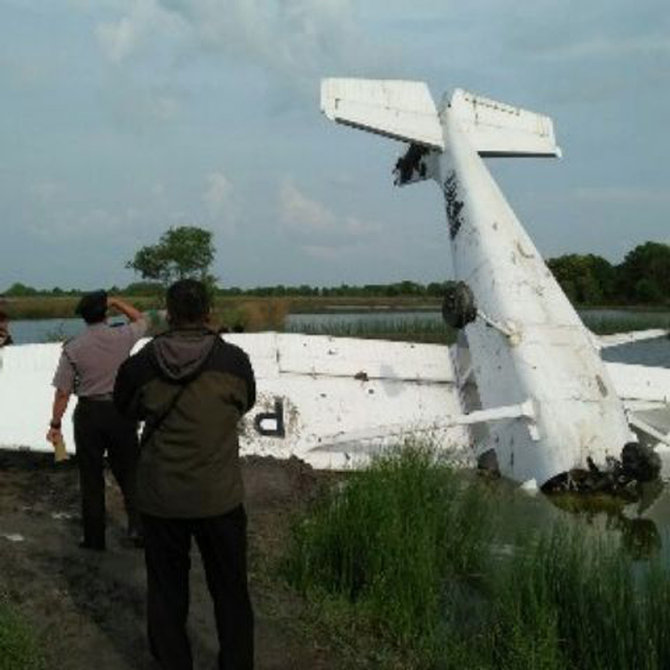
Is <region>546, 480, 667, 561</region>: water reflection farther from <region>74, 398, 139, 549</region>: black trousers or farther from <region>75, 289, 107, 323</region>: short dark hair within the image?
<region>75, 289, 107, 323</region>: short dark hair

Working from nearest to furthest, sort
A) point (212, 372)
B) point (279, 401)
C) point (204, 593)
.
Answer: point (212, 372) → point (204, 593) → point (279, 401)

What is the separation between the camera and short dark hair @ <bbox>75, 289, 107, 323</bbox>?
24.1 ft

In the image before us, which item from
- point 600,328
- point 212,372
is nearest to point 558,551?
point 212,372

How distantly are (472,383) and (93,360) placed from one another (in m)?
7.84

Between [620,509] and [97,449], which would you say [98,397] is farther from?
[620,509]

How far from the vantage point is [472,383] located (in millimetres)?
14297

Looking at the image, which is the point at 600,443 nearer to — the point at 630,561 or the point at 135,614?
the point at 630,561

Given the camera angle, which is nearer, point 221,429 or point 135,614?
point 221,429

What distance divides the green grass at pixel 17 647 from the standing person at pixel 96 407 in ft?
6.01

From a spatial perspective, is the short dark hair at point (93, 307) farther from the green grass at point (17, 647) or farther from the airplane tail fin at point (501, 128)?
the airplane tail fin at point (501, 128)

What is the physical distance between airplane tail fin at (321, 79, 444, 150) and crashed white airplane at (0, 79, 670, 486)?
3.78 feet

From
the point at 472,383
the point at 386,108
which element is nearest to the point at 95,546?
the point at 472,383

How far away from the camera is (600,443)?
11.2 meters

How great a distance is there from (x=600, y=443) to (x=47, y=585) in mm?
6600
